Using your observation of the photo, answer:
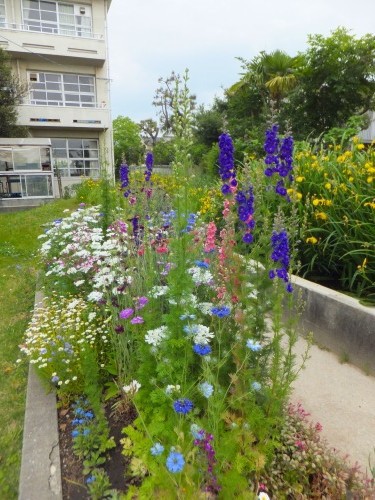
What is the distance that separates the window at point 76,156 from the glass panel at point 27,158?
4910 mm

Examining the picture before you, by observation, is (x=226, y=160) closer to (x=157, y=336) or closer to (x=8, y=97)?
(x=157, y=336)

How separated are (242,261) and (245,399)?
2.14 feet

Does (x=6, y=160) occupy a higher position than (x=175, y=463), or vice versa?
(x=6, y=160)

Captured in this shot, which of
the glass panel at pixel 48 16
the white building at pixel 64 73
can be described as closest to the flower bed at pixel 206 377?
the white building at pixel 64 73

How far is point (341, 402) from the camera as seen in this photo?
2217 millimetres

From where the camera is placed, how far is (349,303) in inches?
103

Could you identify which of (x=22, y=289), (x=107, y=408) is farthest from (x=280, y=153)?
(x=22, y=289)

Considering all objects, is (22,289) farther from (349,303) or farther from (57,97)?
(57,97)

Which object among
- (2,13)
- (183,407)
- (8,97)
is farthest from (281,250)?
(2,13)

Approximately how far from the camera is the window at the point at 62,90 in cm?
1972

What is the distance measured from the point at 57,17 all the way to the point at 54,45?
195 cm

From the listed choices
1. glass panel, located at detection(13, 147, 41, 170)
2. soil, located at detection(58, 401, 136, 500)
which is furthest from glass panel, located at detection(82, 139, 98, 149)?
soil, located at detection(58, 401, 136, 500)

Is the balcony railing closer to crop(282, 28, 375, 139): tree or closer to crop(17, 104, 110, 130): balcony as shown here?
crop(17, 104, 110, 130): balcony

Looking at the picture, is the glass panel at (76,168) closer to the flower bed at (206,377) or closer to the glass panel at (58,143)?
the glass panel at (58,143)
